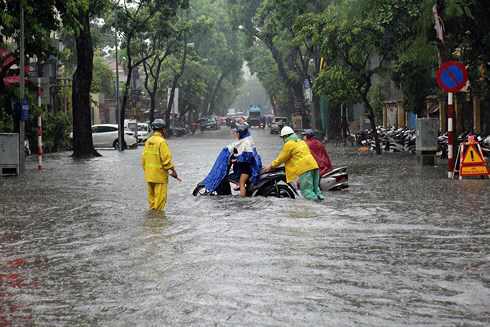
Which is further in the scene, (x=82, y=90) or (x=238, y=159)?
(x=82, y=90)

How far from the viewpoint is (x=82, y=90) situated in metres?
39.2

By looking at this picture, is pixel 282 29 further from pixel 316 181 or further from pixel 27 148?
pixel 316 181

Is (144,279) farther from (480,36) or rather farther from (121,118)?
(121,118)

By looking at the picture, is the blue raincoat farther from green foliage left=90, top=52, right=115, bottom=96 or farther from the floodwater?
green foliage left=90, top=52, right=115, bottom=96

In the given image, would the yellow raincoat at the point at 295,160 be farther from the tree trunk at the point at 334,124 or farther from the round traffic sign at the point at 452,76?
the tree trunk at the point at 334,124

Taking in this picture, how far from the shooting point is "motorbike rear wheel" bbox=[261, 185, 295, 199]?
16.8 m

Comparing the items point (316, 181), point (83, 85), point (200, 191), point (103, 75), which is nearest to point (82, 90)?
point (83, 85)

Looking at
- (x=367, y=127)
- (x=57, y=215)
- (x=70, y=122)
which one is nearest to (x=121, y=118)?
(x=70, y=122)

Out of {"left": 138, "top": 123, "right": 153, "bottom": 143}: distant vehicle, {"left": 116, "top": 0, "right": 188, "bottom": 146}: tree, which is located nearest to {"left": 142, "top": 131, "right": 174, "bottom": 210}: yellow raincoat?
{"left": 116, "top": 0, "right": 188, "bottom": 146}: tree

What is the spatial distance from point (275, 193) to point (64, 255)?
6557mm

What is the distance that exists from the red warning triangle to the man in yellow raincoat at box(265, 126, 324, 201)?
5995mm

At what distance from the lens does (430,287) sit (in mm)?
8352

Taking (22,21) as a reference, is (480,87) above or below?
below

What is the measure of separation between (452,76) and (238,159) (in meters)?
6.75
